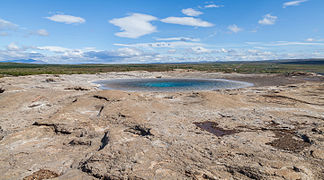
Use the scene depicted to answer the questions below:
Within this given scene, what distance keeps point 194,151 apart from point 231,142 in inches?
80.1

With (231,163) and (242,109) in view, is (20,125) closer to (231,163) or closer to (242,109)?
(231,163)

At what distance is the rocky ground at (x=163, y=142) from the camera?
22.2ft

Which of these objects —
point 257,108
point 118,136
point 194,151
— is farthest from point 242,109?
point 118,136

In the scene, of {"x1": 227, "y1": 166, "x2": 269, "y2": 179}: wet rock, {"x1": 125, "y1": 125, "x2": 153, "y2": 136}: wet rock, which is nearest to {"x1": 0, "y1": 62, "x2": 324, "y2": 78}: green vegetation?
{"x1": 125, "y1": 125, "x2": 153, "y2": 136}: wet rock

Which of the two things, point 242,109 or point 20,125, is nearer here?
point 20,125

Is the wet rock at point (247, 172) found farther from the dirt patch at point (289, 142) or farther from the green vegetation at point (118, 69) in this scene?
the green vegetation at point (118, 69)

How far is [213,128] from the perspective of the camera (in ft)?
37.5

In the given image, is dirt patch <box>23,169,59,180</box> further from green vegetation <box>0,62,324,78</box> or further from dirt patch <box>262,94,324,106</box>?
green vegetation <box>0,62,324,78</box>

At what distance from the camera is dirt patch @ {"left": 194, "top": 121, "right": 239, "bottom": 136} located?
416 inches

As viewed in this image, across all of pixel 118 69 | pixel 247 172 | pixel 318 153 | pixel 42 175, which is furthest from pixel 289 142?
pixel 118 69

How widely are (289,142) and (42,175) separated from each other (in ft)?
33.4

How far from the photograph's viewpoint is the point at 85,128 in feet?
37.0

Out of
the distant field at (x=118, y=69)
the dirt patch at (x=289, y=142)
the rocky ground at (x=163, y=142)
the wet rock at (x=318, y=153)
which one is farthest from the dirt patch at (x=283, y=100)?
the distant field at (x=118, y=69)

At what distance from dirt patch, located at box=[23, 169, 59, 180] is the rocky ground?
0.03 m
